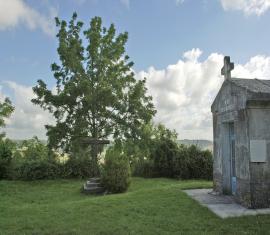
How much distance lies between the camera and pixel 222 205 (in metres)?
8.69

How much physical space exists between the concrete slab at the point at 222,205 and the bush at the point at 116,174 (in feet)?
10.8

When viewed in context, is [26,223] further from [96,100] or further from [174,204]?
[96,100]

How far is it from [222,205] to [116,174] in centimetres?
543

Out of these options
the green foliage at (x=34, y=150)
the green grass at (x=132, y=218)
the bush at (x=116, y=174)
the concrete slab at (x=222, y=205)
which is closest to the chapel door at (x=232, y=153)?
the concrete slab at (x=222, y=205)

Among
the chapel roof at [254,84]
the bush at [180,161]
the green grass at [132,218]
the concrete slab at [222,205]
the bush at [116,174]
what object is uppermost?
the chapel roof at [254,84]

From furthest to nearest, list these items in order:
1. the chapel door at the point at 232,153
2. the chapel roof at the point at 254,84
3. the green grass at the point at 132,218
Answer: the chapel door at the point at 232,153 < the chapel roof at the point at 254,84 < the green grass at the point at 132,218

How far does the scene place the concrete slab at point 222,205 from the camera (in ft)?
25.5

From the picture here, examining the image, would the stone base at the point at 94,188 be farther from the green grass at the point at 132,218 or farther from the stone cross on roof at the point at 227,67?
the stone cross on roof at the point at 227,67

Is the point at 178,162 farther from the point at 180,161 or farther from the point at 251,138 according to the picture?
the point at 251,138

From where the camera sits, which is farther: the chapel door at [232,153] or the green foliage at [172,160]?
the green foliage at [172,160]

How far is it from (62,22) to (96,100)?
5.28 metres

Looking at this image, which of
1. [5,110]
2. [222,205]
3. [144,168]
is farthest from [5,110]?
[222,205]

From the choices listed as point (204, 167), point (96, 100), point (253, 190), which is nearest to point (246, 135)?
point (253, 190)

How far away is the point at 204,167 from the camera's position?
17.7 meters
